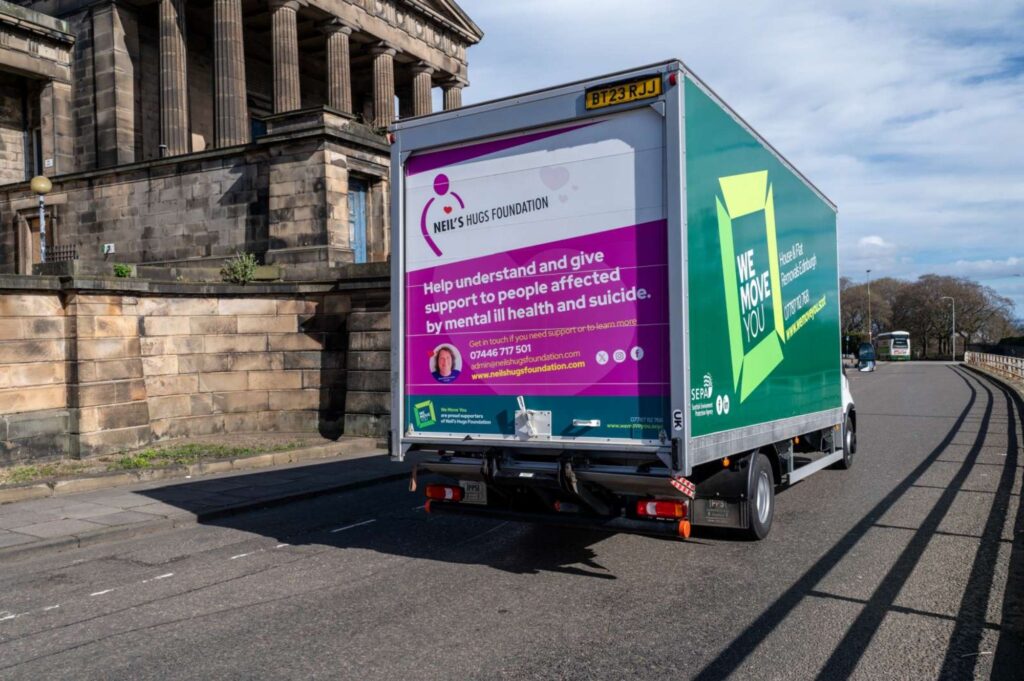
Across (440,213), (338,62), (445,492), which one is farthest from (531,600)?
Answer: (338,62)

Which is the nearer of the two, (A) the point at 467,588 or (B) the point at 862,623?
(B) the point at 862,623

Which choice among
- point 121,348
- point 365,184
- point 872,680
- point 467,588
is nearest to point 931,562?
point 872,680

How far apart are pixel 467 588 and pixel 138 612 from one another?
8.08 feet

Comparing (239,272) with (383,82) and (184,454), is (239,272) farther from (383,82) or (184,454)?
(383,82)

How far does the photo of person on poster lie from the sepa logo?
847mm

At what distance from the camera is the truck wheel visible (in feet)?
38.0

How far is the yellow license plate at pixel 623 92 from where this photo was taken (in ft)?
19.8

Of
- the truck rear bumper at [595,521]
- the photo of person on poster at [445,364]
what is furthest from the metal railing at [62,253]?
the truck rear bumper at [595,521]

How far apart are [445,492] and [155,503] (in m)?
4.89

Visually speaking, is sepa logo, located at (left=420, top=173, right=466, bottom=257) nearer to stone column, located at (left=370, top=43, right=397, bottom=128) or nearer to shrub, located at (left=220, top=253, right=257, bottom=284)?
shrub, located at (left=220, top=253, right=257, bottom=284)

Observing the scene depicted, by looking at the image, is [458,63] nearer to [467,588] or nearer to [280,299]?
[280,299]

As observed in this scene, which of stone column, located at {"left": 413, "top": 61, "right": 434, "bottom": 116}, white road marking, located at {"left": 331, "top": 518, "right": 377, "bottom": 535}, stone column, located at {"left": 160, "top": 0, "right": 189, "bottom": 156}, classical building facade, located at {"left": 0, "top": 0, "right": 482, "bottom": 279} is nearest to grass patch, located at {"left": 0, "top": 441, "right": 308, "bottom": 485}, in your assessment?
white road marking, located at {"left": 331, "top": 518, "right": 377, "bottom": 535}

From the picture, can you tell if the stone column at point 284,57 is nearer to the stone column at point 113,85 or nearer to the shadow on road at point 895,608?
the stone column at point 113,85

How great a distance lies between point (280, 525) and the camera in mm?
9234
